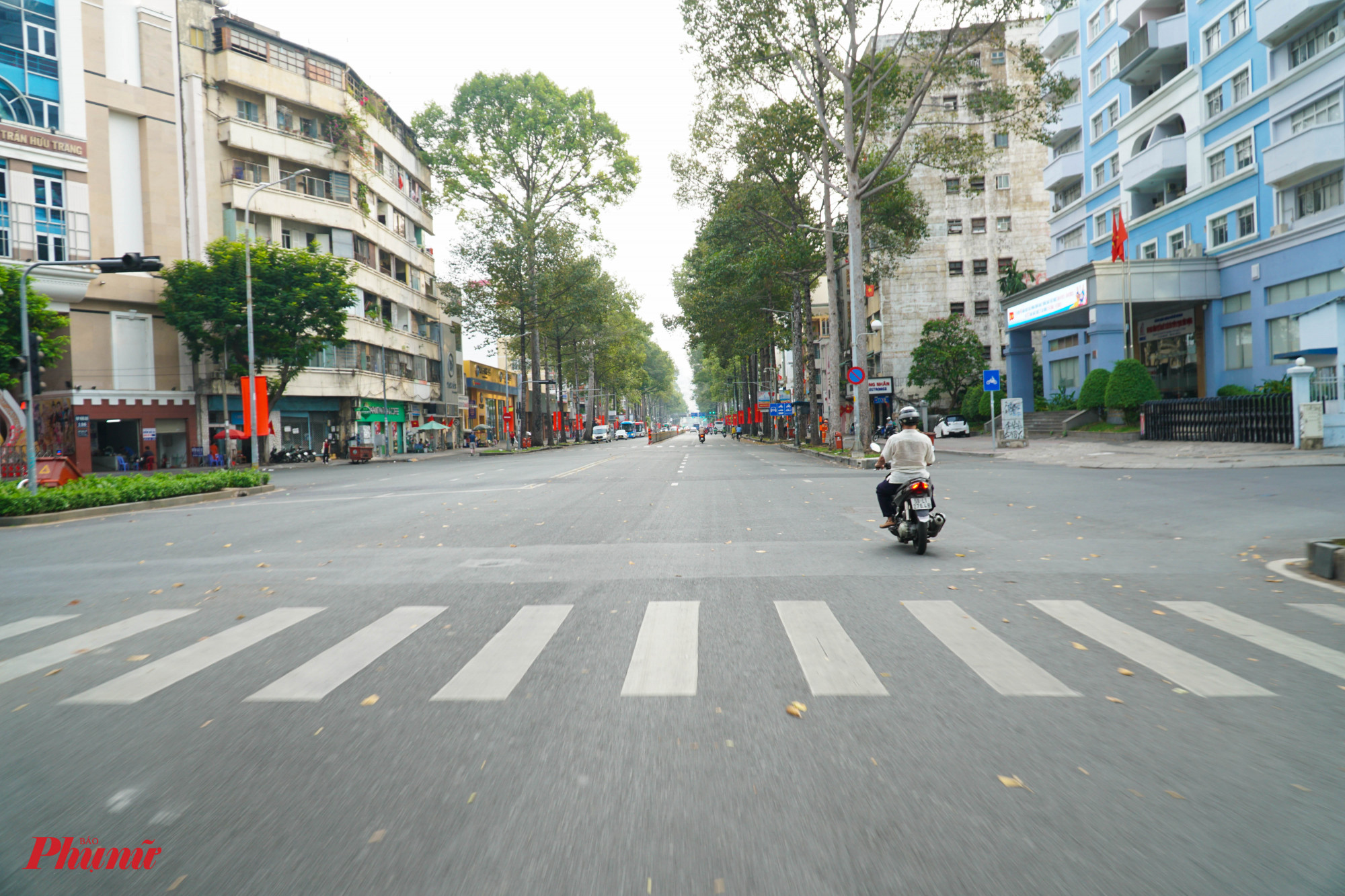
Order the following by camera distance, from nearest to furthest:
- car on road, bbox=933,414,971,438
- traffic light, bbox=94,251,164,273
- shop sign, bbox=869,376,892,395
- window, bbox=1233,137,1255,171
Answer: traffic light, bbox=94,251,164,273 → window, bbox=1233,137,1255,171 → car on road, bbox=933,414,971,438 → shop sign, bbox=869,376,892,395

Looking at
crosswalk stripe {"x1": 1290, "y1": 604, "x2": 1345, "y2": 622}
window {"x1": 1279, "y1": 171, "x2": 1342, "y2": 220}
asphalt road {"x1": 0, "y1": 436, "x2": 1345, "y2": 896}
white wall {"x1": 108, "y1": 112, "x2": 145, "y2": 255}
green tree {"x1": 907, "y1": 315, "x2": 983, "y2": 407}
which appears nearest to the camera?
asphalt road {"x1": 0, "y1": 436, "x2": 1345, "y2": 896}

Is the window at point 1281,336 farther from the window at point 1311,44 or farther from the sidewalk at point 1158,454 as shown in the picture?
the window at point 1311,44

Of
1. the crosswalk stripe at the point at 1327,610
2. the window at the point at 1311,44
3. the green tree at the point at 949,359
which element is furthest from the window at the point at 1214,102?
the crosswalk stripe at the point at 1327,610

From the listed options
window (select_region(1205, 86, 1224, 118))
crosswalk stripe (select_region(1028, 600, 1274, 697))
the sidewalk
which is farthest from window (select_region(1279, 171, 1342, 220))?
crosswalk stripe (select_region(1028, 600, 1274, 697))

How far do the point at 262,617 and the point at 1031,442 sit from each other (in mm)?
34816

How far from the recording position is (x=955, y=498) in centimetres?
1639

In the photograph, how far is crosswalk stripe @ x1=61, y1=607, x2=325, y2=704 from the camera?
4949mm

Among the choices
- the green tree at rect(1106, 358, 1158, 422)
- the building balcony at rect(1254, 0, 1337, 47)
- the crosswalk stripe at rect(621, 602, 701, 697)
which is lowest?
the crosswalk stripe at rect(621, 602, 701, 697)

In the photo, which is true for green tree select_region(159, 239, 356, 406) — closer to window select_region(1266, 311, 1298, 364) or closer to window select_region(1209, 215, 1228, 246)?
window select_region(1209, 215, 1228, 246)

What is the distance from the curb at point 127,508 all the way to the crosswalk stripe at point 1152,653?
1834cm

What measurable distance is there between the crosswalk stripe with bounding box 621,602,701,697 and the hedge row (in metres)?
16.1

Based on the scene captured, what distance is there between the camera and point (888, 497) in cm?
1028

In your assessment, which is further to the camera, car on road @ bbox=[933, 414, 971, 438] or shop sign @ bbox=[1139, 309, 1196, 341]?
car on road @ bbox=[933, 414, 971, 438]

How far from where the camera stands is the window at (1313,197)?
2978cm
